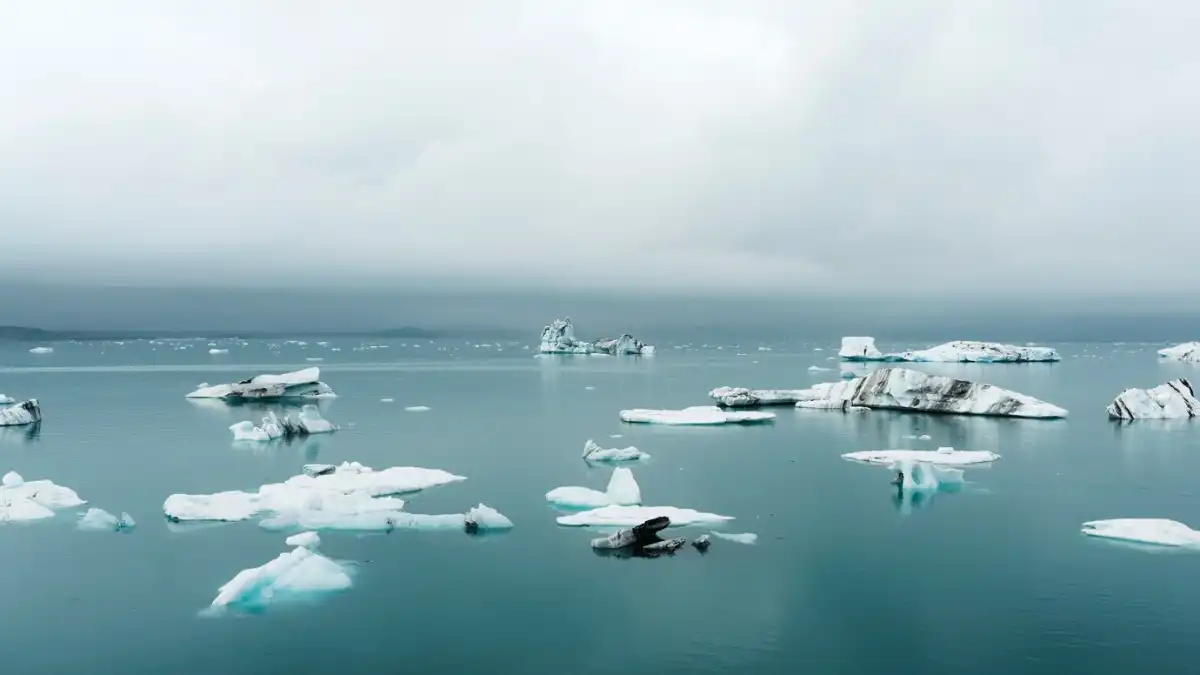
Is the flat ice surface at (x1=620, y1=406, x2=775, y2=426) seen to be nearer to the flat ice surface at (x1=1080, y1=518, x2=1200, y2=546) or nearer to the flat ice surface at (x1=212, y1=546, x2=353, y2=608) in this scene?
the flat ice surface at (x1=1080, y1=518, x2=1200, y2=546)

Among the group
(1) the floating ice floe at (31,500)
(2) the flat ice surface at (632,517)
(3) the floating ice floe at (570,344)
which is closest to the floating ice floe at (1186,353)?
(3) the floating ice floe at (570,344)

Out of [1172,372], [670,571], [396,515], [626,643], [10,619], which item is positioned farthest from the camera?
[1172,372]

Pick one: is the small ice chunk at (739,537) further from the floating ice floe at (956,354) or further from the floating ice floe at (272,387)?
the floating ice floe at (956,354)

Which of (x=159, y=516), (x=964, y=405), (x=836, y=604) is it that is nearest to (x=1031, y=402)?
(x=964, y=405)

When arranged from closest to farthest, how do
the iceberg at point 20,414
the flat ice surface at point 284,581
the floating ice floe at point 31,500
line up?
1. the flat ice surface at point 284,581
2. the floating ice floe at point 31,500
3. the iceberg at point 20,414

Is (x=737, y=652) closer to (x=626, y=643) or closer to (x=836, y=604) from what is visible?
(x=626, y=643)

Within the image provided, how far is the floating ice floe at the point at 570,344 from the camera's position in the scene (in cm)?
9756

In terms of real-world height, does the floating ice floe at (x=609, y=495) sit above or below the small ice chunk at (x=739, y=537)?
above

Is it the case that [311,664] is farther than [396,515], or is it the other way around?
[396,515]

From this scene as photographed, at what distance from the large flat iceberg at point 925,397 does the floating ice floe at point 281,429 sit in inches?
767

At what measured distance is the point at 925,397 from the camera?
3428cm

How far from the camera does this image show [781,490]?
19.2 meters

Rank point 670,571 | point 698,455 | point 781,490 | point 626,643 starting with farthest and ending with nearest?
1. point 698,455
2. point 781,490
3. point 670,571
4. point 626,643

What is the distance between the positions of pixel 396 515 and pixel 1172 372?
7176 cm
